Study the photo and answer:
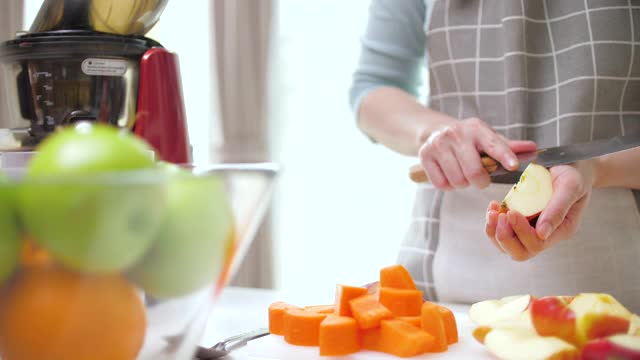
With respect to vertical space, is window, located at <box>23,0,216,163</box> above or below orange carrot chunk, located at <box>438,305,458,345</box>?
above

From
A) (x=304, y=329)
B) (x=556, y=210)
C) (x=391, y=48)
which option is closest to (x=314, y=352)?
(x=304, y=329)

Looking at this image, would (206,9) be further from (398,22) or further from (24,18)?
(398,22)

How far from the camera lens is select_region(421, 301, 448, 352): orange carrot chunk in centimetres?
71

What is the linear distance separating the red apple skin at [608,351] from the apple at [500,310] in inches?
4.7

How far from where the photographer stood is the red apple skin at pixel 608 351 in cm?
58

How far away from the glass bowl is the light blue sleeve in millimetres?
901

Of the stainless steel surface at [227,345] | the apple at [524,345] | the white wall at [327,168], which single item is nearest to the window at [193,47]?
the white wall at [327,168]

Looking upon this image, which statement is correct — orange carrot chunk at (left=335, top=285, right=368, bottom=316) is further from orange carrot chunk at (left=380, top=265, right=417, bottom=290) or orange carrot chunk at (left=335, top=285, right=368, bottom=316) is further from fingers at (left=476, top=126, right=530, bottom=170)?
fingers at (left=476, top=126, right=530, bottom=170)

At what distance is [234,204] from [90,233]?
0.09 meters

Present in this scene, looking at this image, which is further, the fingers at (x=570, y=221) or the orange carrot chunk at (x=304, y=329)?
the fingers at (x=570, y=221)

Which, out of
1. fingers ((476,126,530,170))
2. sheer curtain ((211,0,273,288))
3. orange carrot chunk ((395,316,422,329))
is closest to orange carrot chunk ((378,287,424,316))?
orange carrot chunk ((395,316,422,329))

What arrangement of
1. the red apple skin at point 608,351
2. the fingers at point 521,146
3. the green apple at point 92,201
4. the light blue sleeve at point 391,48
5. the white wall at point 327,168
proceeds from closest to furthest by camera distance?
the green apple at point 92,201
the red apple skin at point 608,351
the fingers at point 521,146
the light blue sleeve at point 391,48
the white wall at point 327,168

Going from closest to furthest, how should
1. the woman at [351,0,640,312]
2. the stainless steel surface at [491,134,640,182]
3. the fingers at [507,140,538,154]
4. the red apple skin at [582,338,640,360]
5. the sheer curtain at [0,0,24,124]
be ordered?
the red apple skin at [582,338,640,360] < the stainless steel surface at [491,134,640,182] < the fingers at [507,140,538,154] < the woman at [351,0,640,312] < the sheer curtain at [0,0,24,124]

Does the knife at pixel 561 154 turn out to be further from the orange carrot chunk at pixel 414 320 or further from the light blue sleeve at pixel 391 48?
the light blue sleeve at pixel 391 48
